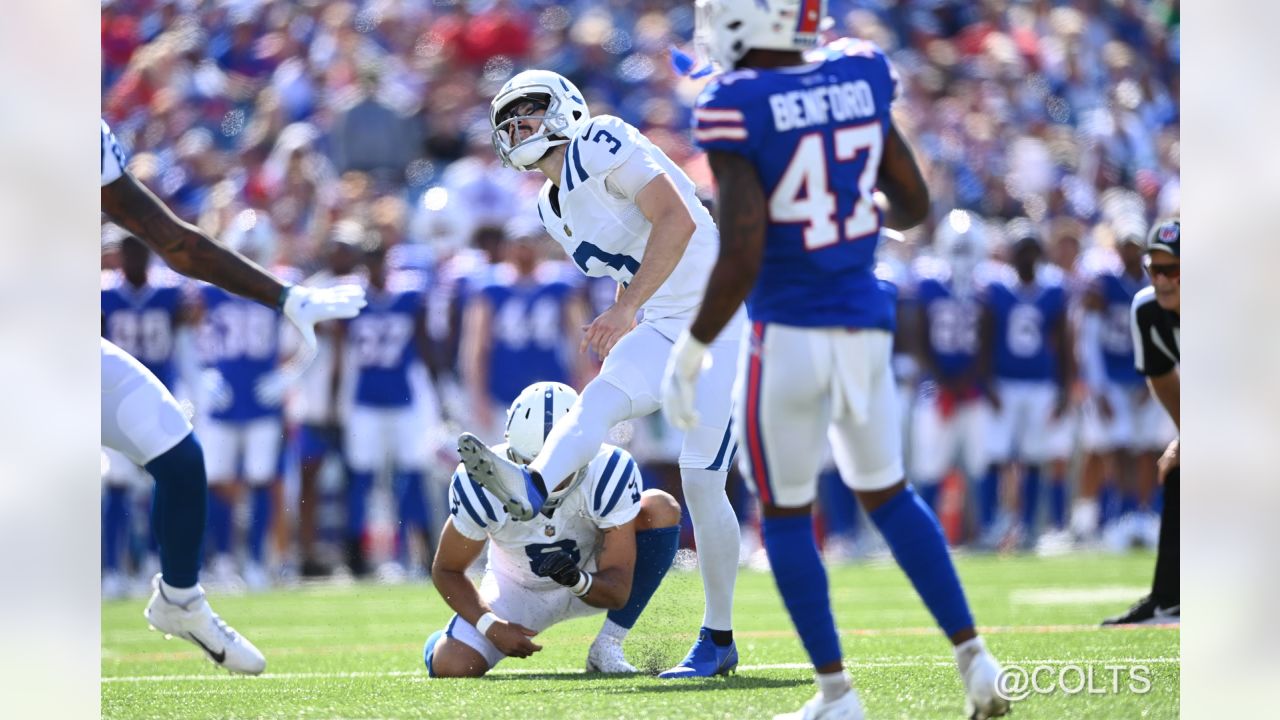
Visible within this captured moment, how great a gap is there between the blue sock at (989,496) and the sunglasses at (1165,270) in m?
4.62

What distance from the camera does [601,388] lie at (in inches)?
193

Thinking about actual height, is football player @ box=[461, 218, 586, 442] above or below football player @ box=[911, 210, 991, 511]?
above

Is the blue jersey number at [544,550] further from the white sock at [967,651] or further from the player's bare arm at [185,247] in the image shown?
the white sock at [967,651]

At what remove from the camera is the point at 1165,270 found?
616 centimetres

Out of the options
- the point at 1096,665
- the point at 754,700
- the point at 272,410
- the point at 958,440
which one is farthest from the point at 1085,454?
the point at 754,700

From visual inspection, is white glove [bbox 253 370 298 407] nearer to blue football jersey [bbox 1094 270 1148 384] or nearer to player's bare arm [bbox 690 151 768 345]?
blue football jersey [bbox 1094 270 1148 384]

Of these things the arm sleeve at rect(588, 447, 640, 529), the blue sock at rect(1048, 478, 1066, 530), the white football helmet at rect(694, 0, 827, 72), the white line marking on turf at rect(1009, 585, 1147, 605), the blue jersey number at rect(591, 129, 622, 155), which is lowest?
the blue sock at rect(1048, 478, 1066, 530)

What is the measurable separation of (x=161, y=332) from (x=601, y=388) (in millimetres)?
5161

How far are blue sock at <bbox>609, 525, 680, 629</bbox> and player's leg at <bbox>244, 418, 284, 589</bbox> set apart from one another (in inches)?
183

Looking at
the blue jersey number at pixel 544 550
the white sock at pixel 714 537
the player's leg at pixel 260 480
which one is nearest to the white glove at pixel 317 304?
the blue jersey number at pixel 544 550

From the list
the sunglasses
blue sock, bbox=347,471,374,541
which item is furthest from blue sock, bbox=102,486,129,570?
the sunglasses

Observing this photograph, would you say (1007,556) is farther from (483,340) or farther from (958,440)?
(483,340)

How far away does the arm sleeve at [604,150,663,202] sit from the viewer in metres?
5.00
